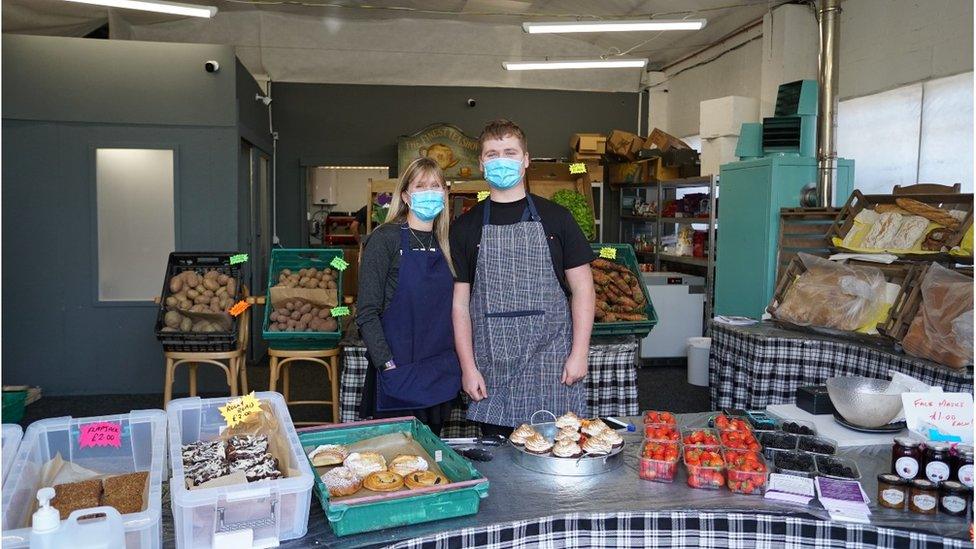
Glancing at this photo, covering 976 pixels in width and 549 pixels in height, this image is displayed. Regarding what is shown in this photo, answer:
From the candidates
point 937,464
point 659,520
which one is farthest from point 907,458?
point 659,520

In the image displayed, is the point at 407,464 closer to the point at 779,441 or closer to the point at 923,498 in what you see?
the point at 779,441

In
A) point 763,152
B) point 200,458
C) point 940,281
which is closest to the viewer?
point 200,458

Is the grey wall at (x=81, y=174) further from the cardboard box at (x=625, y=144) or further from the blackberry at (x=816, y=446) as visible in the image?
the blackberry at (x=816, y=446)

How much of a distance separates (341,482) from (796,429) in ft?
4.59

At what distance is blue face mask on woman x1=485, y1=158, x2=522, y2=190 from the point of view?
2.66 meters

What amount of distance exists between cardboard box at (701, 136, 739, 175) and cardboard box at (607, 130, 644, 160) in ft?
4.01

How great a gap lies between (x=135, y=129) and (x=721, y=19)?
614cm

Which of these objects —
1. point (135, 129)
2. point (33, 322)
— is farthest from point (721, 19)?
point (33, 322)

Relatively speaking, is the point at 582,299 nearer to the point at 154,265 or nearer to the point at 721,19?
the point at 154,265

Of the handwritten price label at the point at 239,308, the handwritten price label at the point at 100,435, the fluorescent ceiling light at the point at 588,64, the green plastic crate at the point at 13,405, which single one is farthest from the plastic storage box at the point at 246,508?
the fluorescent ceiling light at the point at 588,64

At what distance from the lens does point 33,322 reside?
6215mm

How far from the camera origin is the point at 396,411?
2928 millimetres

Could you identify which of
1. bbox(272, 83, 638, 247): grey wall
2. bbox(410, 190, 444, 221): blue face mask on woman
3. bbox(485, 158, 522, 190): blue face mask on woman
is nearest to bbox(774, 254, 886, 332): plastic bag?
bbox(485, 158, 522, 190): blue face mask on woman

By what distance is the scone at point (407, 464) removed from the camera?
1799mm
